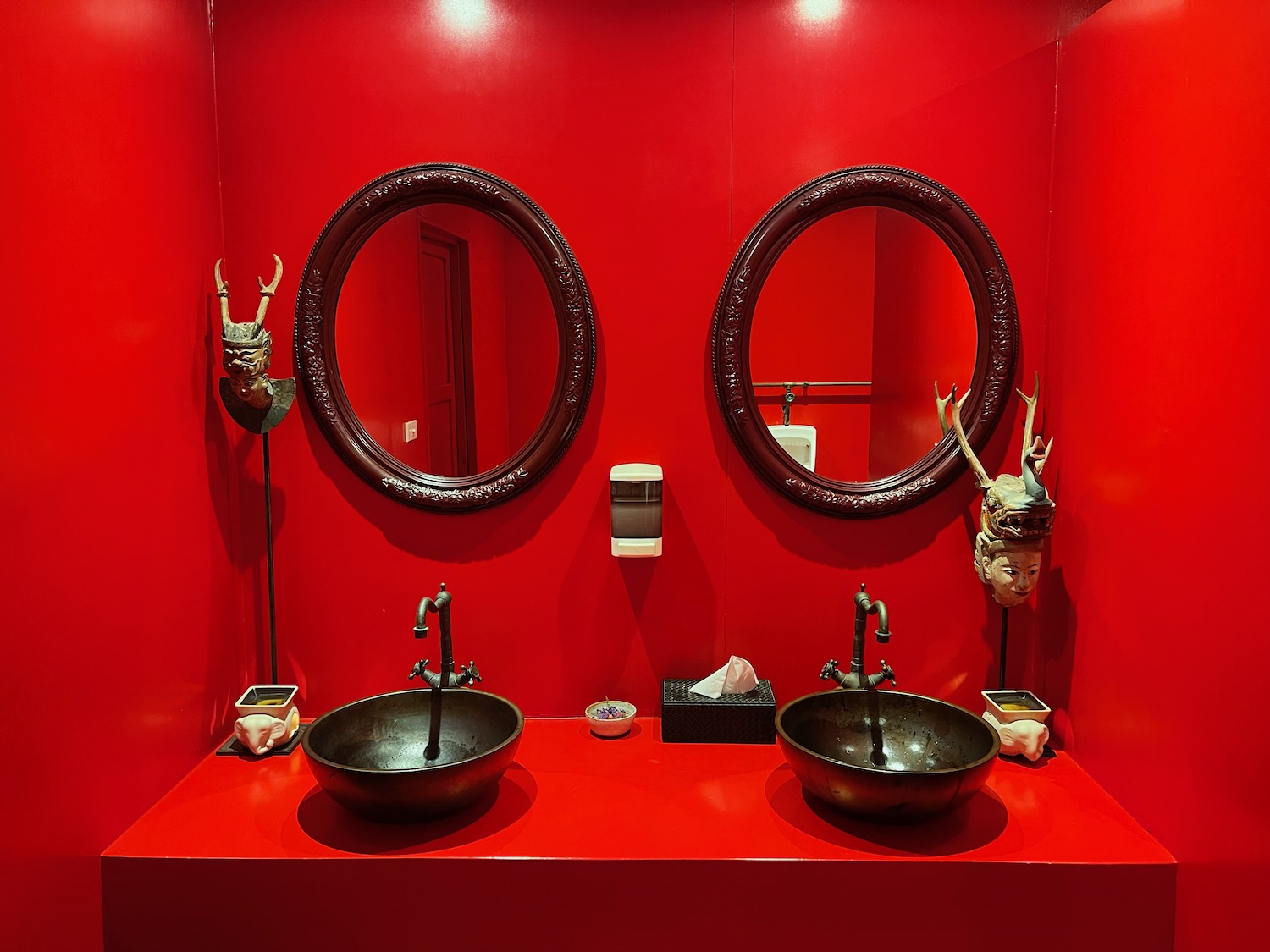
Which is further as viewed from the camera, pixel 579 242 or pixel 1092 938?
pixel 579 242

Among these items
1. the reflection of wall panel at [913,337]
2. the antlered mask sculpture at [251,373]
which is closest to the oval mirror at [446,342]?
the antlered mask sculpture at [251,373]

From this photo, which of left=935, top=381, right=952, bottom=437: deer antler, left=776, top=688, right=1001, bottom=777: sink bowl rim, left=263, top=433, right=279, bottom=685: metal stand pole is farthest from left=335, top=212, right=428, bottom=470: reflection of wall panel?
left=935, top=381, right=952, bottom=437: deer antler

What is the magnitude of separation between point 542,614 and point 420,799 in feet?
2.17

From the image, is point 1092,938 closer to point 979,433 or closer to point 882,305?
point 979,433

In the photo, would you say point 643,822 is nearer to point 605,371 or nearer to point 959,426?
point 605,371

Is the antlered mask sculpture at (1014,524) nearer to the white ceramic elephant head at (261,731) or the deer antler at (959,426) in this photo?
the deer antler at (959,426)

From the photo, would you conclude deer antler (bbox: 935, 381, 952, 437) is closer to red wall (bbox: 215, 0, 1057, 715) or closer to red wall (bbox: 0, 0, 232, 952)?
red wall (bbox: 215, 0, 1057, 715)

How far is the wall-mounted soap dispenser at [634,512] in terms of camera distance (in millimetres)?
2215

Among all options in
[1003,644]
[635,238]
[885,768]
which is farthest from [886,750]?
[635,238]

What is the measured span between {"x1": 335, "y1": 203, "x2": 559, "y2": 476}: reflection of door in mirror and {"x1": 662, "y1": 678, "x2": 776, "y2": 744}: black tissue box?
2.53 ft

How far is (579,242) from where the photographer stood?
2271 millimetres

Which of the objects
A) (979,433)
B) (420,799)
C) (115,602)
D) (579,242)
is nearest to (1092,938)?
(979,433)

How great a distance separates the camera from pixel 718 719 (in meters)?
2.26

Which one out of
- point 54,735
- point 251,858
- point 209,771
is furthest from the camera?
point 209,771
